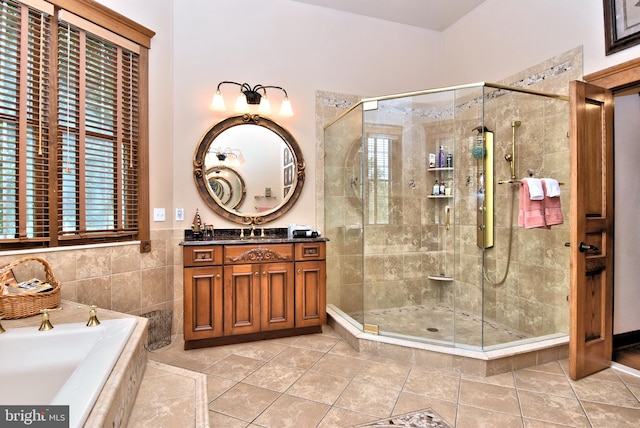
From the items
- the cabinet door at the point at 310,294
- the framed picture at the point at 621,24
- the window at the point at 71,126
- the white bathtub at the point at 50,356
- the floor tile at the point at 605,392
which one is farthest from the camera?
the cabinet door at the point at 310,294

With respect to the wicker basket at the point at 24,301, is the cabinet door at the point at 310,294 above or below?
below

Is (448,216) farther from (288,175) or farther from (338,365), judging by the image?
(338,365)

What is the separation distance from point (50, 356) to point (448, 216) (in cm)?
314

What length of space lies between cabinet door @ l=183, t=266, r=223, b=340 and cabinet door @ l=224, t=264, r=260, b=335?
0.06m

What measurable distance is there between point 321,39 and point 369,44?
58 cm

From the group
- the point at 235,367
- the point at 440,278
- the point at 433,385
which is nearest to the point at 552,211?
the point at 440,278

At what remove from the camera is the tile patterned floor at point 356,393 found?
1.64 metres

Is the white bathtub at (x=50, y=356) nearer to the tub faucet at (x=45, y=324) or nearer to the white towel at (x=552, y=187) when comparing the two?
the tub faucet at (x=45, y=324)

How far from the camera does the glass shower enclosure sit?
2727 millimetres

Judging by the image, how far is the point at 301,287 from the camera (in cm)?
292

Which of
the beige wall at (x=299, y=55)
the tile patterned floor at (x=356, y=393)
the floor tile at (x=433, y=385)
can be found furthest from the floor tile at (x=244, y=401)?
the beige wall at (x=299, y=55)

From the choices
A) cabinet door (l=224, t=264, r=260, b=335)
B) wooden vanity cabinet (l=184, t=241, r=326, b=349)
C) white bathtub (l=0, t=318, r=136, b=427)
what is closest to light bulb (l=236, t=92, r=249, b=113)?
wooden vanity cabinet (l=184, t=241, r=326, b=349)

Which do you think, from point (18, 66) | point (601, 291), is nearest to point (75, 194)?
point (18, 66)

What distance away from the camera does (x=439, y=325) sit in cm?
288
